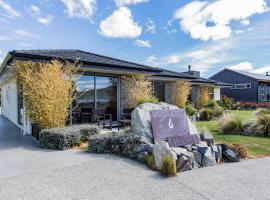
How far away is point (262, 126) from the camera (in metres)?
10.0

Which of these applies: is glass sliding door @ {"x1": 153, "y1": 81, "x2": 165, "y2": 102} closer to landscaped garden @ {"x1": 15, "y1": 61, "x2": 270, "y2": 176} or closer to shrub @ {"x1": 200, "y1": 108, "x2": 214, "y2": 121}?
shrub @ {"x1": 200, "y1": 108, "x2": 214, "y2": 121}

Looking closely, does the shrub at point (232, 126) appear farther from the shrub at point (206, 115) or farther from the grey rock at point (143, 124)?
the shrub at point (206, 115)

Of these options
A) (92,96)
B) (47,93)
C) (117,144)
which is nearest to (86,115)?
(92,96)

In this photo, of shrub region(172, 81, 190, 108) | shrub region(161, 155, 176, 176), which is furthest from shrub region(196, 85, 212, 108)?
shrub region(161, 155, 176, 176)

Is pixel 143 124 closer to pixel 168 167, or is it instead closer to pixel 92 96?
pixel 168 167

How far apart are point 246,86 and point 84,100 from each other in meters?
28.3

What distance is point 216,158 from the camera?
6211 mm

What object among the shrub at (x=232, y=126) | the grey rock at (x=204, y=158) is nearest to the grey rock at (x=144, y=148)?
the grey rock at (x=204, y=158)

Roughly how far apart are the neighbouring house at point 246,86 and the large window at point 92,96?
24565 millimetres

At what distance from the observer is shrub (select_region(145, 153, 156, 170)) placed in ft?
17.9

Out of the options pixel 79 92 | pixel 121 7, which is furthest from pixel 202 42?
Answer: pixel 79 92

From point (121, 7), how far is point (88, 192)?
1139 centimetres

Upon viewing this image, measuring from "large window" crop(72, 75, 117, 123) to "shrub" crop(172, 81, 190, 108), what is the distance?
586 centimetres

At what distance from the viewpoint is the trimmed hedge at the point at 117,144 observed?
6.34 meters
